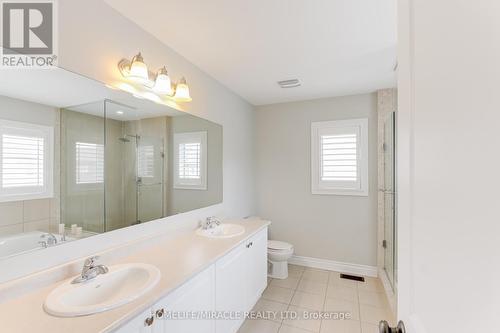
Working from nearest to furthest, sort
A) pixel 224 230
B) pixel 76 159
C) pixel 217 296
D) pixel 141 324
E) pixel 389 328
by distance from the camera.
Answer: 1. pixel 389 328
2. pixel 141 324
3. pixel 76 159
4. pixel 217 296
5. pixel 224 230

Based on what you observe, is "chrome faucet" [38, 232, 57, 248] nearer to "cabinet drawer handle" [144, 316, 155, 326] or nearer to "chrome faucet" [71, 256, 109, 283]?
"chrome faucet" [71, 256, 109, 283]

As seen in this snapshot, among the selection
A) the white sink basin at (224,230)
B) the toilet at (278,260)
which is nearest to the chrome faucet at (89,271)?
the white sink basin at (224,230)

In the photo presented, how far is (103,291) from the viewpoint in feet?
3.79

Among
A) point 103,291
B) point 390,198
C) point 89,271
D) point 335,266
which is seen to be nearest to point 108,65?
point 89,271

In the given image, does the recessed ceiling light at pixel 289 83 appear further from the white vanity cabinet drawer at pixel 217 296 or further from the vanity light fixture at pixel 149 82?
the white vanity cabinet drawer at pixel 217 296

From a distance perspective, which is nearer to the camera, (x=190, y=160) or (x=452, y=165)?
(x=452, y=165)

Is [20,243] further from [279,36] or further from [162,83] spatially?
[279,36]

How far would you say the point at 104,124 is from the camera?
1427 millimetres

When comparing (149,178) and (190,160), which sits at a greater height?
(190,160)

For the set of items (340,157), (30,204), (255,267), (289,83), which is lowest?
(255,267)

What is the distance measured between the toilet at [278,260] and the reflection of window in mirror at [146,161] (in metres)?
1.79

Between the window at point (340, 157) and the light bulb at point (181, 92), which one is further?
the window at point (340, 157)

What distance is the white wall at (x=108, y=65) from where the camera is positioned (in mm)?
1154

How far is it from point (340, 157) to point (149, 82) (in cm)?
249
